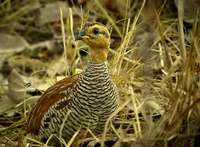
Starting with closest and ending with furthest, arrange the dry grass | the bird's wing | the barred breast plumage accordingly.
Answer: the dry grass < the barred breast plumage < the bird's wing

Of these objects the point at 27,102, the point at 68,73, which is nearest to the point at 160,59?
the point at 68,73

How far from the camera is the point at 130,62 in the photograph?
504 centimetres

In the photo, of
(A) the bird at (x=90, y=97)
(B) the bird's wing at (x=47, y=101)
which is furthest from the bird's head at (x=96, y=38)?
(B) the bird's wing at (x=47, y=101)

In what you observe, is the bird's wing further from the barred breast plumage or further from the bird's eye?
the bird's eye

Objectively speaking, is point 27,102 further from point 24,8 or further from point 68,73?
point 24,8

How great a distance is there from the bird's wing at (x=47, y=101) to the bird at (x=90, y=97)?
50mm

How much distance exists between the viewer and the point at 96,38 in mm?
4227

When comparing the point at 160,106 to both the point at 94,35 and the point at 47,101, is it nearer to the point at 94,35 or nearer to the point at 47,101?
the point at 94,35

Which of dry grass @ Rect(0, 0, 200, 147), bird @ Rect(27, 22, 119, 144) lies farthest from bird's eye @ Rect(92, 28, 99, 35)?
dry grass @ Rect(0, 0, 200, 147)

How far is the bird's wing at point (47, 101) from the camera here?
4.40m

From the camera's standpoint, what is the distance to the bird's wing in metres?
4.40

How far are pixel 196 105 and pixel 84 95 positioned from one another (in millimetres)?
693

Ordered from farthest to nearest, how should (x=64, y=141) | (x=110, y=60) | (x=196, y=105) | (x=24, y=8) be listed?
1. (x=24, y=8)
2. (x=110, y=60)
3. (x=64, y=141)
4. (x=196, y=105)

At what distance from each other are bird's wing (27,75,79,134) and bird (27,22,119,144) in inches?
2.0
